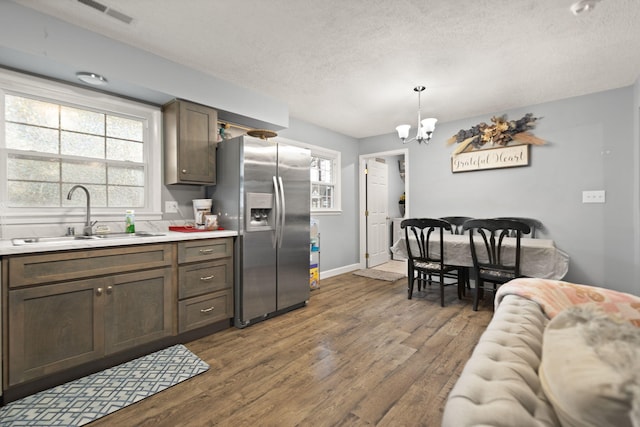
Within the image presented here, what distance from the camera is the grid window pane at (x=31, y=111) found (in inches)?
87.2

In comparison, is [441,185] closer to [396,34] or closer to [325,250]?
[325,250]

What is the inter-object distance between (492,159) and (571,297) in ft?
10.8

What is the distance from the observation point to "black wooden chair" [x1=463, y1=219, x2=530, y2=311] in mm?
2902

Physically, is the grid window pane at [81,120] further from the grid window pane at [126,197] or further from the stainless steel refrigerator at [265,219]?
the stainless steel refrigerator at [265,219]

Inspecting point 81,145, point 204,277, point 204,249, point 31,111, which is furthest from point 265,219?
point 31,111

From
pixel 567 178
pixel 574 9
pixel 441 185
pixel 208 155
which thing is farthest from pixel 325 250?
Answer: pixel 574 9

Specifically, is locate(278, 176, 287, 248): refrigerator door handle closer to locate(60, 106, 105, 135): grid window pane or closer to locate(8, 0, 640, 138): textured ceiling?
locate(8, 0, 640, 138): textured ceiling

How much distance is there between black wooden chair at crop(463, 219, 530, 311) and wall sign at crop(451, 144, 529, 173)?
1.35 meters

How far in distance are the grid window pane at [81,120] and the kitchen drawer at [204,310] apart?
69.9 inches

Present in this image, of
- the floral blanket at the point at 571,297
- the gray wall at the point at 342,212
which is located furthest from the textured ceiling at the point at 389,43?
the floral blanket at the point at 571,297

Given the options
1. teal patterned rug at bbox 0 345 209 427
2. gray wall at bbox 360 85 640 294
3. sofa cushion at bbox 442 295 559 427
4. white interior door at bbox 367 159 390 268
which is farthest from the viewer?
white interior door at bbox 367 159 390 268

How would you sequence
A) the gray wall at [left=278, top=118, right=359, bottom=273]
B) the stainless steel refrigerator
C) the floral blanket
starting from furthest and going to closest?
1. the gray wall at [left=278, top=118, right=359, bottom=273]
2. the stainless steel refrigerator
3. the floral blanket

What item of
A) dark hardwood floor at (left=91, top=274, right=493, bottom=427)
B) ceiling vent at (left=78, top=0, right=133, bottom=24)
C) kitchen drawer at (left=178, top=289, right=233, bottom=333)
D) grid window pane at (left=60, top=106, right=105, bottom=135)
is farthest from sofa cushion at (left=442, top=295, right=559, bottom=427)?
grid window pane at (left=60, top=106, right=105, bottom=135)

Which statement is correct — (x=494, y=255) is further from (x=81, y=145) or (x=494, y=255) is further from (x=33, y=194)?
(x=33, y=194)
